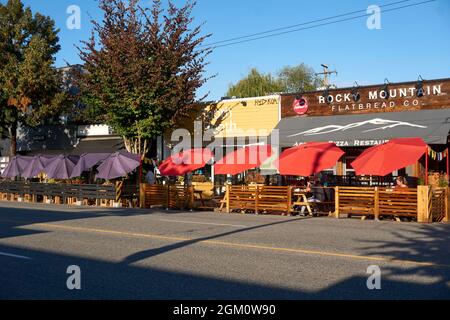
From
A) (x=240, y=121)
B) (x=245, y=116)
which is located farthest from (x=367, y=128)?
(x=240, y=121)

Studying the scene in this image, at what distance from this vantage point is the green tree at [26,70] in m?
31.1

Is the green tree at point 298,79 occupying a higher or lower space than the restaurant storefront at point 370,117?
higher

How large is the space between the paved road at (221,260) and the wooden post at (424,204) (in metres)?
1.10

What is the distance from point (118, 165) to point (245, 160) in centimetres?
666

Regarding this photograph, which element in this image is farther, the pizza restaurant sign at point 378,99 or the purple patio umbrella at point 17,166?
the purple patio umbrella at point 17,166

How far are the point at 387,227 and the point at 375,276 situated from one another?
7813 millimetres

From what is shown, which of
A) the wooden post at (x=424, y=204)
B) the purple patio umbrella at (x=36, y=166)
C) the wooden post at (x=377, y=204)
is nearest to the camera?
the wooden post at (x=424, y=204)

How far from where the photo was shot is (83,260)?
31.1 feet

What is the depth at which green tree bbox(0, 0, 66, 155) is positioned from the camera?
3112 centimetres

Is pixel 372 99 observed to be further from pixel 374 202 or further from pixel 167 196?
pixel 167 196

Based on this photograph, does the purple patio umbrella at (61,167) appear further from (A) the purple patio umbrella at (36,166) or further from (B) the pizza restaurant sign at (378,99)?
(B) the pizza restaurant sign at (378,99)

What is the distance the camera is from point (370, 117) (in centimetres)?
2311

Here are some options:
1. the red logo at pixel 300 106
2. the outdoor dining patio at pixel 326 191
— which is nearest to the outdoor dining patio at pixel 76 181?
the outdoor dining patio at pixel 326 191

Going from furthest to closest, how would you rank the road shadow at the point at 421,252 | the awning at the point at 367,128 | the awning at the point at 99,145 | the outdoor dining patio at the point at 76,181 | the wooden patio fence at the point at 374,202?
1. the awning at the point at 99,145
2. the outdoor dining patio at the point at 76,181
3. the awning at the point at 367,128
4. the wooden patio fence at the point at 374,202
5. the road shadow at the point at 421,252
